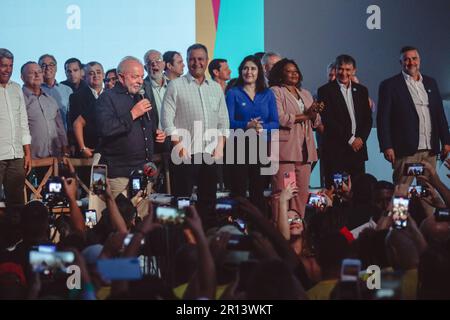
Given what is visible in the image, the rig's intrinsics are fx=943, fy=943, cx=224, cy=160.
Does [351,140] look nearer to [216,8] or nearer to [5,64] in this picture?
[5,64]

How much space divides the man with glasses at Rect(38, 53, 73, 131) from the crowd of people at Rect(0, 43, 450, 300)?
0.01 meters

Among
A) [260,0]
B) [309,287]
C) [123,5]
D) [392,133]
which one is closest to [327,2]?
[260,0]

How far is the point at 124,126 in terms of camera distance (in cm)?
620

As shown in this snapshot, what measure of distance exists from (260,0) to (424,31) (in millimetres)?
1763

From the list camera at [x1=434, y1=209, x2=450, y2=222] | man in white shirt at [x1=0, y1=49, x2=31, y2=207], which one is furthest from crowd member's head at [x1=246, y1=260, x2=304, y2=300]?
man in white shirt at [x1=0, y1=49, x2=31, y2=207]

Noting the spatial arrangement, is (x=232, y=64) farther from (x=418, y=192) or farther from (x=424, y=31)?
(x=418, y=192)

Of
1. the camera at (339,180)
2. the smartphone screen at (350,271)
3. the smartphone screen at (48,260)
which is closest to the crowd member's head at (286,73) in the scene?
the camera at (339,180)

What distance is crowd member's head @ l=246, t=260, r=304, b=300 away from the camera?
10.5ft

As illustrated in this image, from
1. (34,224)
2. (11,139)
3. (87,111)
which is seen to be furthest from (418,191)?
(87,111)

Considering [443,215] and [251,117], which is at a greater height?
[251,117]

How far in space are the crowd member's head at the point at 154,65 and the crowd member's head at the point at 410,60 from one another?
6.21ft

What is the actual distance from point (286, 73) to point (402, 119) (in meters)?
1.01

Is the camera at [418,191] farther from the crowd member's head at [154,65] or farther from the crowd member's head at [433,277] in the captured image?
the crowd member's head at [154,65]
